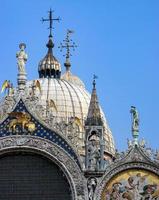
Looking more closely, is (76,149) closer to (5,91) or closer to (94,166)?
(94,166)

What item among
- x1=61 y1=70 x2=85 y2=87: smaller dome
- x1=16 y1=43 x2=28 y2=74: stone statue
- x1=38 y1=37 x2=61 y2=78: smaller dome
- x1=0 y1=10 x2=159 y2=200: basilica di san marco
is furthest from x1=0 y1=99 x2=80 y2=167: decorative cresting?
x1=61 y1=70 x2=85 y2=87: smaller dome

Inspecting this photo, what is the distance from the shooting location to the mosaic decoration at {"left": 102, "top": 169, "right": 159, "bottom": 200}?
24.3m

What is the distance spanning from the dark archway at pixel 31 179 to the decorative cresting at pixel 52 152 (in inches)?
7.9

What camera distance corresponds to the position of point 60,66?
36.2 m

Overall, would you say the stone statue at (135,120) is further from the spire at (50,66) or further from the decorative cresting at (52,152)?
the spire at (50,66)

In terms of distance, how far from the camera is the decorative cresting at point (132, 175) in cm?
2439

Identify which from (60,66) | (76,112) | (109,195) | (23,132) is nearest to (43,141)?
(23,132)

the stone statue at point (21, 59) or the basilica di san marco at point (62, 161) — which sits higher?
the stone statue at point (21, 59)

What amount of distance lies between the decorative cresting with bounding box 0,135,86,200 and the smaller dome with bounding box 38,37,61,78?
11001 mm

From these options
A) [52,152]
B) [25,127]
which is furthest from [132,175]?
[25,127]

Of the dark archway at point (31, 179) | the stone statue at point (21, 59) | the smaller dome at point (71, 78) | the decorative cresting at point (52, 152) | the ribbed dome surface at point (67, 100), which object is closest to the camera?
the decorative cresting at point (52, 152)

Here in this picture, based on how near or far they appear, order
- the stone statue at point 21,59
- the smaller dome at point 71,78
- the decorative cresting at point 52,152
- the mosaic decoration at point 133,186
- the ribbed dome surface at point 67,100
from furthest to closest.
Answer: the smaller dome at point 71,78 → the ribbed dome surface at point 67,100 → the stone statue at point 21,59 → the decorative cresting at point 52,152 → the mosaic decoration at point 133,186

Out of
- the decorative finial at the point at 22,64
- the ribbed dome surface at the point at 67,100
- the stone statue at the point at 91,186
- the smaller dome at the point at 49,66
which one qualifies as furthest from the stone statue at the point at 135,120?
the smaller dome at the point at 49,66

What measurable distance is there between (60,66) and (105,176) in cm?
1235
